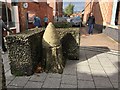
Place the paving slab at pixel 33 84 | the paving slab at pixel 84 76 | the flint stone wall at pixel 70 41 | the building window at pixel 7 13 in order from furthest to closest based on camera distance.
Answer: the building window at pixel 7 13 < the flint stone wall at pixel 70 41 < the paving slab at pixel 84 76 < the paving slab at pixel 33 84

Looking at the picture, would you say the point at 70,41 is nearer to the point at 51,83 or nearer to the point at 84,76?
the point at 84,76

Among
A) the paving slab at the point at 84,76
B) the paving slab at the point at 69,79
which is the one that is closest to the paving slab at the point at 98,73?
the paving slab at the point at 84,76

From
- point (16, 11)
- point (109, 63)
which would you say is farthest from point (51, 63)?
point (16, 11)

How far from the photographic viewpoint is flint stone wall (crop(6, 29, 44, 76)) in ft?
12.1

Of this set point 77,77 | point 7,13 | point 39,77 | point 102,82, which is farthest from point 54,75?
point 7,13

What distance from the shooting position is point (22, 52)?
384 cm

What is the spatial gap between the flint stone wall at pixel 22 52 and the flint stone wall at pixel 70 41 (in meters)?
1.38

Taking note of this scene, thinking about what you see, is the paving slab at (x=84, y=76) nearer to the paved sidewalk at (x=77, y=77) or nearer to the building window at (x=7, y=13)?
the paved sidewalk at (x=77, y=77)

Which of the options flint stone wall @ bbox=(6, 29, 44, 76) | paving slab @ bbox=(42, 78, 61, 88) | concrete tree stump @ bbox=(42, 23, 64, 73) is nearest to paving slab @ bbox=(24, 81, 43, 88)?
paving slab @ bbox=(42, 78, 61, 88)

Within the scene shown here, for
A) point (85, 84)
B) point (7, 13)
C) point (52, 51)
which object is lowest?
point (85, 84)

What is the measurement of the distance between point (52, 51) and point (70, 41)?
4.44ft

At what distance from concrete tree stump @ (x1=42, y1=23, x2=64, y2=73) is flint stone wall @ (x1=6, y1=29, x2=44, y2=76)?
14.4 inches

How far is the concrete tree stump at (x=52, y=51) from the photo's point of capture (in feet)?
13.8

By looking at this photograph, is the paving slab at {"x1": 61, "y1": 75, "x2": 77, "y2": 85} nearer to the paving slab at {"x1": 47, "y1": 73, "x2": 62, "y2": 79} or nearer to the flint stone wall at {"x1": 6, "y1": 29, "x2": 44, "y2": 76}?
the paving slab at {"x1": 47, "y1": 73, "x2": 62, "y2": 79}
